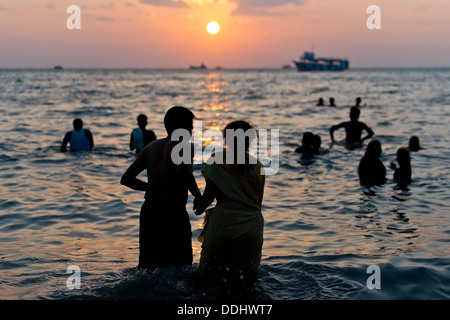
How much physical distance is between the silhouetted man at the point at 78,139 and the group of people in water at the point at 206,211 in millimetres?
9294

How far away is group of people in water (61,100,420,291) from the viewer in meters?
4.22

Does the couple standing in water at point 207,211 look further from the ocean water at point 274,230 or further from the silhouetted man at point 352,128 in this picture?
the silhouetted man at point 352,128

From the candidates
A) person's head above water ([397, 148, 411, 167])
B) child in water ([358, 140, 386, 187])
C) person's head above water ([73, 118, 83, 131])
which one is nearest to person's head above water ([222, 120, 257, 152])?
child in water ([358, 140, 386, 187])

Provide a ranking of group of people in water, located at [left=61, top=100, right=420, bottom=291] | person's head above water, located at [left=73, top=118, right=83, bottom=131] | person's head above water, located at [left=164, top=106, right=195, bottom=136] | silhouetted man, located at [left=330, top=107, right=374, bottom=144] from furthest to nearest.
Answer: silhouetted man, located at [left=330, top=107, right=374, bottom=144]
person's head above water, located at [left=73, top=118, right=83, bottom=131]
person's head above water, located at [left=164, top=106, right=195, bottom=136]
group of people in water, located at [left=61, top=100, right=420, bottom=291]

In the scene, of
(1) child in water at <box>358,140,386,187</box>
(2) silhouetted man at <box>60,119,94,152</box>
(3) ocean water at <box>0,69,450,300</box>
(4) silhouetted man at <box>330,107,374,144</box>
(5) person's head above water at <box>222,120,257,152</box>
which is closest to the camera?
(5) person's head above water at <box>222,120,257,152</box>

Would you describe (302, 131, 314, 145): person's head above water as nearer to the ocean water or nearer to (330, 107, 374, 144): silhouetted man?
the ocean water

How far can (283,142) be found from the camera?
1741 centimetres

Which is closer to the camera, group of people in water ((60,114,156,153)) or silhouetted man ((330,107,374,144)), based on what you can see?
group of people in water ((60,114,156,153))

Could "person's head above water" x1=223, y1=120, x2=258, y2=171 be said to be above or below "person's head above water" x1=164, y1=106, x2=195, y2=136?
below

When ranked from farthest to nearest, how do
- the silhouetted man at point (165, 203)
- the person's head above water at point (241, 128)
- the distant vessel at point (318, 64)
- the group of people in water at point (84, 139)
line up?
the distant vessel at point (318, 64) < the group of people in water at point (84, 139) < the silhouetted man at point (165, 203) < the person's head above water at point (241, 128)

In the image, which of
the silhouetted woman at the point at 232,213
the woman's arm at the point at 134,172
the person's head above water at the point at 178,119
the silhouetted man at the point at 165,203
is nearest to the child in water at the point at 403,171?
the silhouetted woman at the point at 232,213

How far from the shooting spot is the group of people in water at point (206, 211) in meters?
4.22
